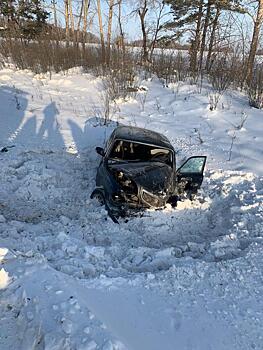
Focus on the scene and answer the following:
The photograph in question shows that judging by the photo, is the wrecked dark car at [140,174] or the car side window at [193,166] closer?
the wrecked dark car at [140,174]

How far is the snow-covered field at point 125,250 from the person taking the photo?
11.0 feet

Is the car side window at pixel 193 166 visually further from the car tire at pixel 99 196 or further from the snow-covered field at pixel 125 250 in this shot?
the car tire at pixel 99 196

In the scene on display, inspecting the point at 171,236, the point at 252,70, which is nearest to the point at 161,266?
the point at 171,236

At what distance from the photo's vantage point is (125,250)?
514 centimetres

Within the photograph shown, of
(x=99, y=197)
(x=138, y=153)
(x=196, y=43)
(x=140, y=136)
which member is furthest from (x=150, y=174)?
(x=196, y=43)

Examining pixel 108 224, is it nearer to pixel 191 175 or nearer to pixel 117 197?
pixel 117 197

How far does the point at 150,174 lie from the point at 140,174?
0.64ft

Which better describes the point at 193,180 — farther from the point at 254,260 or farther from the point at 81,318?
the point at 81,318

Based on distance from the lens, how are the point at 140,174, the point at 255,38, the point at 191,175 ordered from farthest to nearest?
1. the point at 255,38
2. the point at 191,175
3. the point at 140,174

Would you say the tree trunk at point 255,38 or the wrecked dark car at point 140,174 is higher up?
the tree trunk at point 255,38

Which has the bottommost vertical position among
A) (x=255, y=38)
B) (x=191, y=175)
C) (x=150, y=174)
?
(x=191, y=175)

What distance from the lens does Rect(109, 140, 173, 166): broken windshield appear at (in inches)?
255

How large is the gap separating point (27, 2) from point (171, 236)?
27.9 m

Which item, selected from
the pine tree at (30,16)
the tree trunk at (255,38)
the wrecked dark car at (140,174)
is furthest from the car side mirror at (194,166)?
the pine tree at (30,16)
